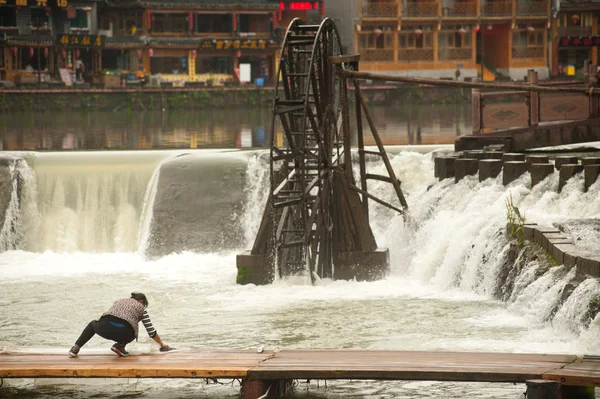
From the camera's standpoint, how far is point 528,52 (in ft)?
295

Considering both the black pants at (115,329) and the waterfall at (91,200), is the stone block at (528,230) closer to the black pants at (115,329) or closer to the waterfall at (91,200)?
the black pants at (115,329)

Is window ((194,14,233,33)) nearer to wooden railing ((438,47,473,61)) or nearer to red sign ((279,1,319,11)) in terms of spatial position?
red sign ((279,1,319,11))

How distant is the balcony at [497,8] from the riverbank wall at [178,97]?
1290cm

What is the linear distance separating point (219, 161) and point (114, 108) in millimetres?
43926

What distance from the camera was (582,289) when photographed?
18547 millimetres

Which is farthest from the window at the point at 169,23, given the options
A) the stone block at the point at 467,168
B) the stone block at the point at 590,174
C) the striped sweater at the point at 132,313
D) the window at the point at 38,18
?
the striped sweater at the point at 132,313

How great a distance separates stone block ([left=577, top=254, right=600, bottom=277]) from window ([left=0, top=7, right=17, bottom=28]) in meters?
70.9

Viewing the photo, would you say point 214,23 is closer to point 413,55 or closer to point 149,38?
point 149,38

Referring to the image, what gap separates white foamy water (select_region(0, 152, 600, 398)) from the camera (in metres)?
19.0

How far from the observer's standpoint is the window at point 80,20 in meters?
88.1

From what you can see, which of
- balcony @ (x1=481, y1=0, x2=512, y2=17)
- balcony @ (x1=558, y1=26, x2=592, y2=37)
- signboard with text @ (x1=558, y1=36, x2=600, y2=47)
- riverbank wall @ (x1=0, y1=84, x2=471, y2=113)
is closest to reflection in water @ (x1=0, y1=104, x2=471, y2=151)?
riverbank wall @ (x1=0, y1=84, x2=471, y2=113)

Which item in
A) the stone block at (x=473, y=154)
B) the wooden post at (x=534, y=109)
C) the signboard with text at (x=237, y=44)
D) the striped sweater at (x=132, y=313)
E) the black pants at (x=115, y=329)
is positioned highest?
the signboard with text at (x=237, y=44)

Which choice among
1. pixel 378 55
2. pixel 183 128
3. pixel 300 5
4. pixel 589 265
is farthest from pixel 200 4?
pixel 589 265

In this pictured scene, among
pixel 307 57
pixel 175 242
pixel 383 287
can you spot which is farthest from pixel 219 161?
pixel 383 287
